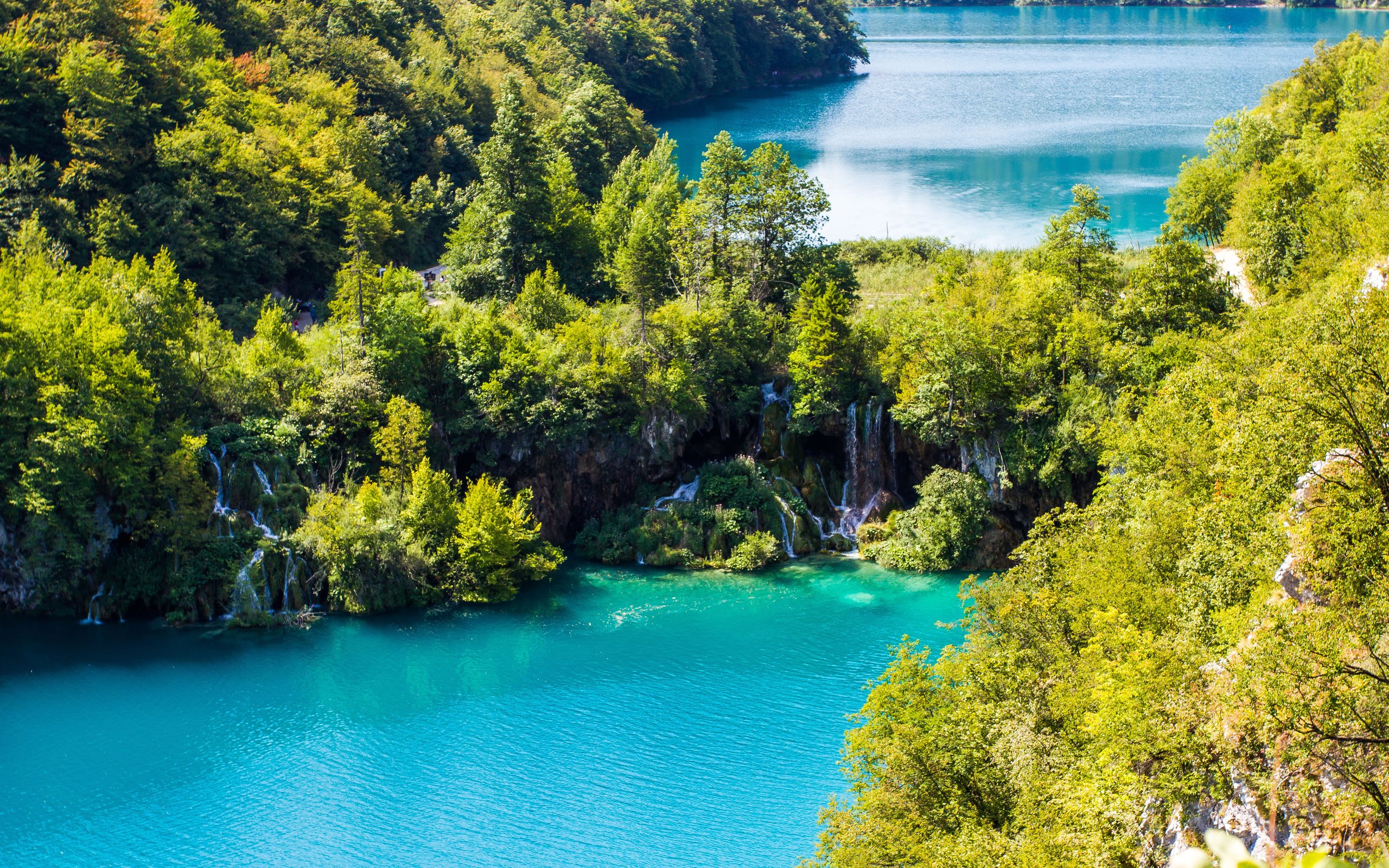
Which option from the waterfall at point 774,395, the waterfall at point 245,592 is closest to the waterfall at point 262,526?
the waterfall at point 245,592

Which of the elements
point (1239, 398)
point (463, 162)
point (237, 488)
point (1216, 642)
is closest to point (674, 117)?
point (463, 162)

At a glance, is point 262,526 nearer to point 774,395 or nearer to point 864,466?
point 774,395

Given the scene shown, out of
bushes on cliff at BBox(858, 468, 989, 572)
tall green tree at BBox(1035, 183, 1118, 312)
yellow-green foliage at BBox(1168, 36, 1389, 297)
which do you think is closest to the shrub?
bushes on cliff at BBox(858, 468, 989, 572)

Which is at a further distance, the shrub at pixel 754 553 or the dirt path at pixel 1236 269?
the dirt path at pixel 1236 269

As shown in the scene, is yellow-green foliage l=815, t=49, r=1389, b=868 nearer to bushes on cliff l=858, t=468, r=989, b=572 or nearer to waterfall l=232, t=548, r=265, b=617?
bushes on cliff l=858, t=468, r=989, b=572

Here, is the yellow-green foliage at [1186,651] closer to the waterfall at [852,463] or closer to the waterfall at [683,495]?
the waterfall at [852,463]

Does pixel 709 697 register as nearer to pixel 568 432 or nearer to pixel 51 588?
pixel 568 432
